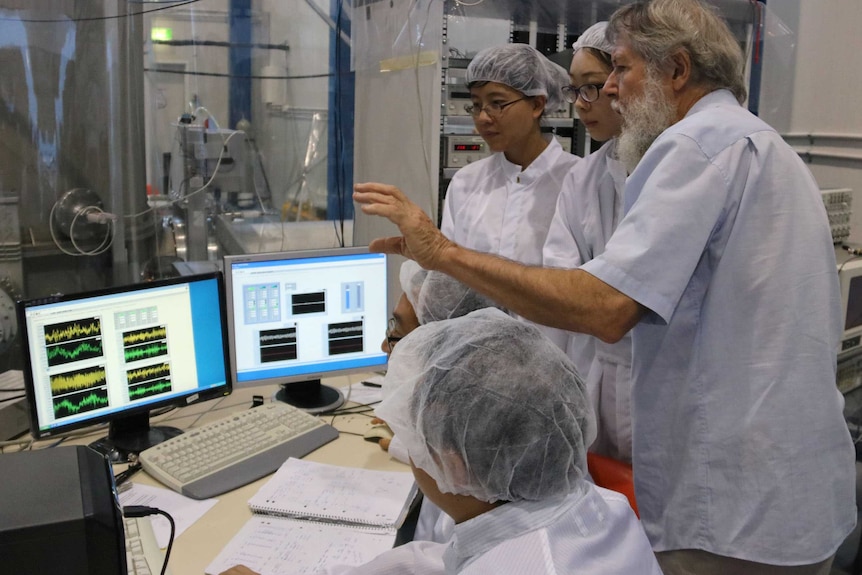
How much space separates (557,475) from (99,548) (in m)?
0.48

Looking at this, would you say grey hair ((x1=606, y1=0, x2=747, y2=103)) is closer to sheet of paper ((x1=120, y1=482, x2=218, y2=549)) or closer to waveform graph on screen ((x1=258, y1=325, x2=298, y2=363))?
waveform graph on screen ((x1=258, y1=325, x2=298, y2=363))

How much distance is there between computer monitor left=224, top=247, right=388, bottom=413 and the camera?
1683mm

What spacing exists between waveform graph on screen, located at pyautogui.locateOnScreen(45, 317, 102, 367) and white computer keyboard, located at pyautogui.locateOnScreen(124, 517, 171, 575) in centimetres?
40

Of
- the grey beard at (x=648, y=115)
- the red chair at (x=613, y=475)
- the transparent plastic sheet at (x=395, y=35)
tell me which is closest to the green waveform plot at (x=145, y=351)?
the red chair at (x=613, y=475)

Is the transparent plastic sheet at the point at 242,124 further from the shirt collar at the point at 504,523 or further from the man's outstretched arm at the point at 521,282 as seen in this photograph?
the shirt collar at the point at 504,523

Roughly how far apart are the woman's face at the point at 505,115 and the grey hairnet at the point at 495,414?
49.2 inches

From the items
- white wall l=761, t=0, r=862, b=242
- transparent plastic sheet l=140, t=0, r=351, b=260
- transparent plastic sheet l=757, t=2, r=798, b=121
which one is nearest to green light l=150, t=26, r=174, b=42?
transparent plastic sheet l=140, t=0, r=351, b=260

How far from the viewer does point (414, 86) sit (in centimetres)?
235

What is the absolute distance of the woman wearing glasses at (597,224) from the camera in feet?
4.98

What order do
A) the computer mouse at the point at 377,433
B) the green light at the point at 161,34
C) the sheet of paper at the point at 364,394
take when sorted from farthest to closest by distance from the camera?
the green light at the point at 161,34 < the sheet of paper at the point at 364,394 < the computer mouse at the point at 377,433

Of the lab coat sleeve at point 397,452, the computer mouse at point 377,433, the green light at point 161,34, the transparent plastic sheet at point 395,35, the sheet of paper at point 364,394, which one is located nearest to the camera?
the lab coat sleeve at point 397,452

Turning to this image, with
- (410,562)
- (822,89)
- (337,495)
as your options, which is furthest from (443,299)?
(822,89)

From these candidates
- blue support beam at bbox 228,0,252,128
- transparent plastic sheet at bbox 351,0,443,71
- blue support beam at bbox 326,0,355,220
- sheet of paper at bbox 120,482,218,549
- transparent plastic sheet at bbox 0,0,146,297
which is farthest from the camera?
blue support beam at bbox 326,0,355,220

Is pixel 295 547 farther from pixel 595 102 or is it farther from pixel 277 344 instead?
pixel 595 102
